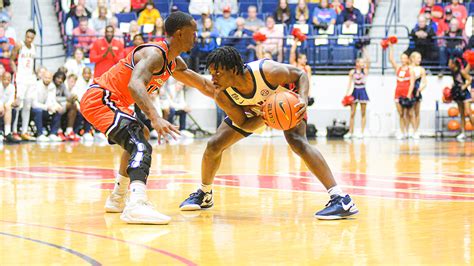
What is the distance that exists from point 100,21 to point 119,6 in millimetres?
1069

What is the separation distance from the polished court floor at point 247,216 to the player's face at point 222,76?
101cm

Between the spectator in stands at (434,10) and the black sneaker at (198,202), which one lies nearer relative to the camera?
the black sneaker at (198,202)

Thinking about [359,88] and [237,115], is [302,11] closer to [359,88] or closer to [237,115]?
[359,88]

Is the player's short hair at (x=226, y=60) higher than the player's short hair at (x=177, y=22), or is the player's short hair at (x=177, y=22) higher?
the player's short hair at (x=177, y=22)

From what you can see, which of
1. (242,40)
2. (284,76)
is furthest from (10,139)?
(284,76)

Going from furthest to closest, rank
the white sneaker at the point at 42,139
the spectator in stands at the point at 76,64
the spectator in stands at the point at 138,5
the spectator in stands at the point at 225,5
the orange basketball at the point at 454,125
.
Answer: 1. the spectator in stands at the point at 225,5
2. the spectator in stands at the point at 138,5
3. the orange basketball at the point at 454,125
4. the spectator in stands at the point at 76,64
5. the white sneaker at the point at 42,139

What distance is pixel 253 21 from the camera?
2123 centimetres

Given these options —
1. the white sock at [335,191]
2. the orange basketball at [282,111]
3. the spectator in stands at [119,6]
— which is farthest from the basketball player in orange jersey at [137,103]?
the spectator in stands at [119,6]

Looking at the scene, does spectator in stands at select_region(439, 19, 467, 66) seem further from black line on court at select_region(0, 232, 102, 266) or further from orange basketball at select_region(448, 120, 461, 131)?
black line on court at select_region(0, 232, 102, 266)

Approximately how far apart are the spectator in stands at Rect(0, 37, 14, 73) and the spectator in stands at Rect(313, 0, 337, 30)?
6.95 meters

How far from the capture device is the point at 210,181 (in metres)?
7.38

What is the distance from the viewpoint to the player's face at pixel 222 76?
6.71m

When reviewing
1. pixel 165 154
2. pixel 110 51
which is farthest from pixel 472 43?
pixel 165 154

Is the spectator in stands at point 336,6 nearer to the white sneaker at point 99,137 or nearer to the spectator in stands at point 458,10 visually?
Answer: the spectator in stands at point 458,10
